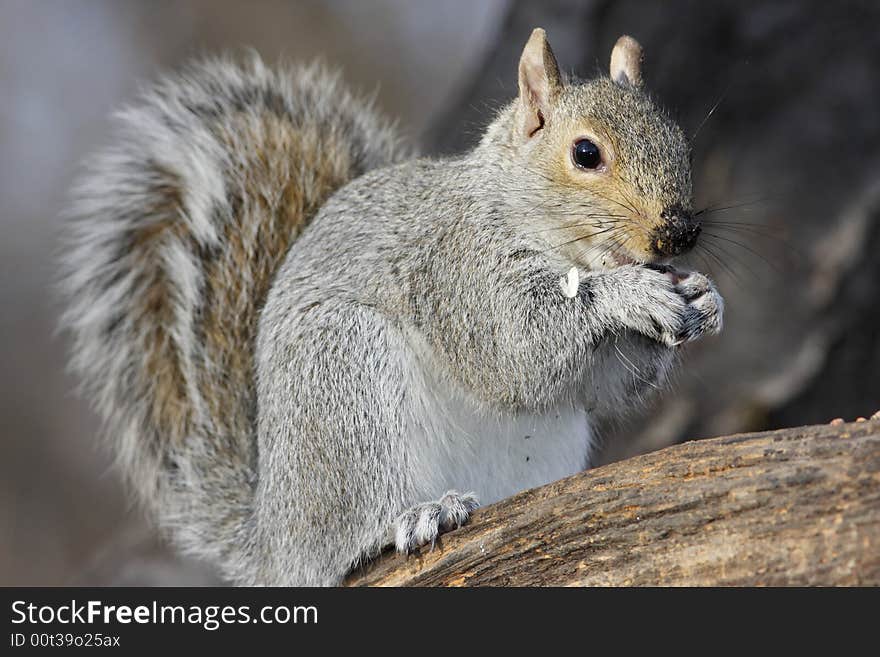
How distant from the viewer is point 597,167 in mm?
2143

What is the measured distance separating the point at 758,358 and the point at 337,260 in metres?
1.48

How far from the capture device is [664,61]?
343 centimetres

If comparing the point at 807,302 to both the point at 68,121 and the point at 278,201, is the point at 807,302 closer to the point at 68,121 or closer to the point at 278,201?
the point at 278,201

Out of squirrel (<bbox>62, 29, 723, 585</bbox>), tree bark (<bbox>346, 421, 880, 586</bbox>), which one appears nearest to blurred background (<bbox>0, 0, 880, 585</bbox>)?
squirrel (<bbox>62, 29, 723, 585</bbox>)

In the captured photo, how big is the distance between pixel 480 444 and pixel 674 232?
658 mm

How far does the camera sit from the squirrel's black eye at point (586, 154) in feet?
7.02

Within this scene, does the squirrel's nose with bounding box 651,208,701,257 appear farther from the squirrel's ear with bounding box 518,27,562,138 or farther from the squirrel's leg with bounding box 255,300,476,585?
the squirrel's leg with bounding box 255,300,476,585

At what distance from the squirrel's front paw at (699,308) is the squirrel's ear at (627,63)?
0.57m

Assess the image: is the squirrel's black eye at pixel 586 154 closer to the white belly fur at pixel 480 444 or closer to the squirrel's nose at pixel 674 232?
the squirrel's nose at pixel 674 232

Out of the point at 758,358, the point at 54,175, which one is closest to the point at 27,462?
the point at 54,175

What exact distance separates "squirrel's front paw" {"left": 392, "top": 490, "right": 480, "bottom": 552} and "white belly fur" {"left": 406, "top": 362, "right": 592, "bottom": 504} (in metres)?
0.12

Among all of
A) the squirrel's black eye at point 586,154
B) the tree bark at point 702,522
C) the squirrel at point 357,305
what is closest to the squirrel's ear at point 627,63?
the squirrel at point 357,305

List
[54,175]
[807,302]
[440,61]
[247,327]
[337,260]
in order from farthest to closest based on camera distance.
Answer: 1. [440,61]
2. [54,175]
3. [807,302]
4. [247,327]
5. [337,260]

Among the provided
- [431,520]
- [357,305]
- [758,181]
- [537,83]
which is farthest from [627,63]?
[431,520]
